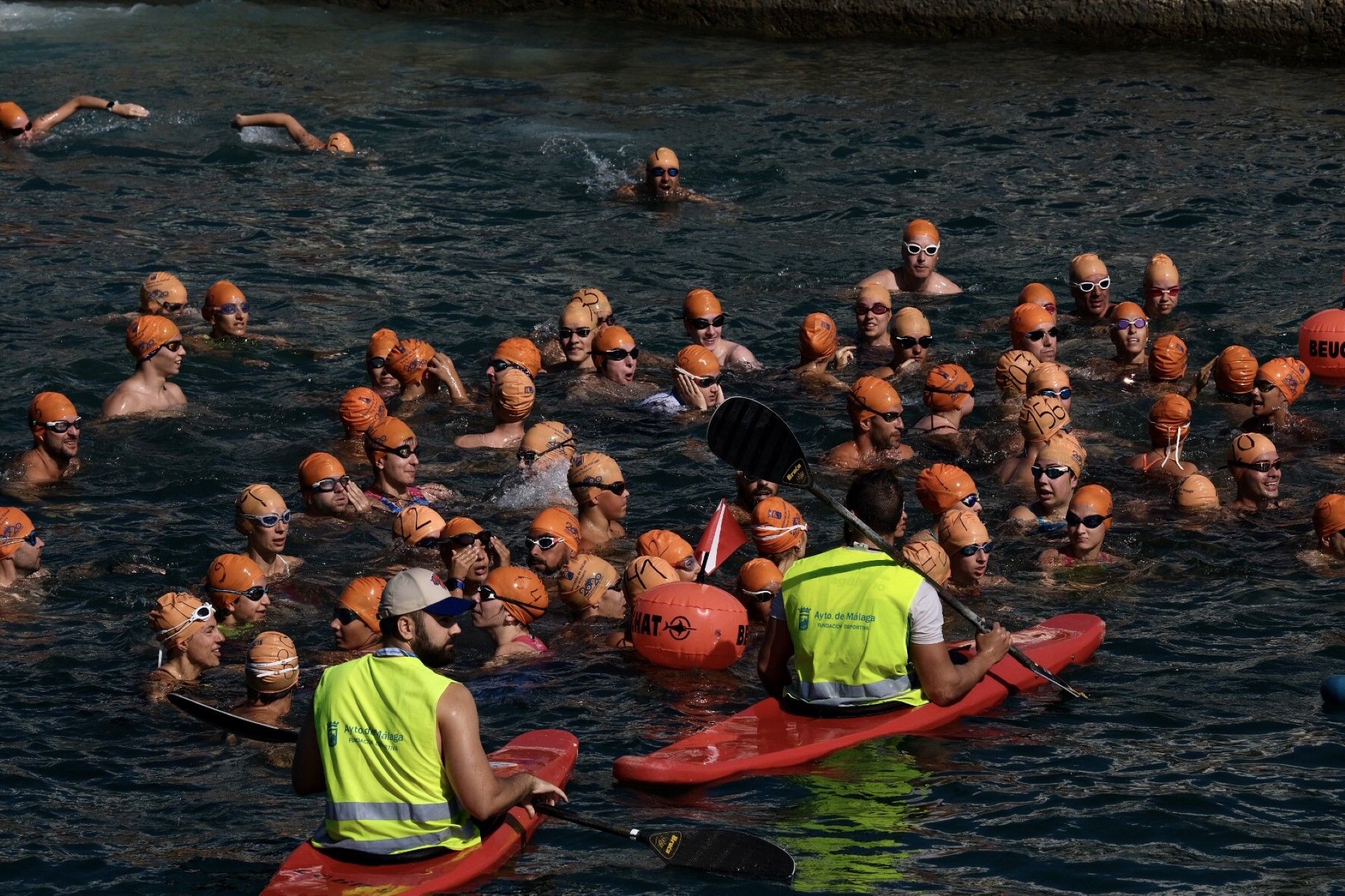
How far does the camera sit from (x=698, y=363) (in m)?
14.8

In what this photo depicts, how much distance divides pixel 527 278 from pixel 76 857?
11.1 m

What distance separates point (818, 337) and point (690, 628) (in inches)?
232

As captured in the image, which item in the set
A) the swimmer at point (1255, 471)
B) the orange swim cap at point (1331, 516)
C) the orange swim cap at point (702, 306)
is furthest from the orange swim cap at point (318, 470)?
the orange swim cap at point (1331, 516)

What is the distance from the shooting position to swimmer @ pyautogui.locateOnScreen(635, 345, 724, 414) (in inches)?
583

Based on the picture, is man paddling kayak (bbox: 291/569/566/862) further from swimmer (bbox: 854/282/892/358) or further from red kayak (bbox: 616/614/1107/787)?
swimmer (bbox: 854/282/892/358)

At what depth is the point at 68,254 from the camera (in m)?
19.5

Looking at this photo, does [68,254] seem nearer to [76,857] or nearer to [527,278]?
[527,278]

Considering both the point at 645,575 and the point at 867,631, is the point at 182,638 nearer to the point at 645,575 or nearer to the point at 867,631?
the point at 645,575

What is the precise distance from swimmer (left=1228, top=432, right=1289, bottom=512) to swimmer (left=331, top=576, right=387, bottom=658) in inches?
242

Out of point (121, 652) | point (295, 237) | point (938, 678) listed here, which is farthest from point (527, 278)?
point (938, 678)

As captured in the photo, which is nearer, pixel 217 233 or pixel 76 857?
pixel 76 857

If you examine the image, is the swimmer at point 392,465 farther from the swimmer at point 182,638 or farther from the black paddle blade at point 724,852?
the black paddle blade at point 724,852

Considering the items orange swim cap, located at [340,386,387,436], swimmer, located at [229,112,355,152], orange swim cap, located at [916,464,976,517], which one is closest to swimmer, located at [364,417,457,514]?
orange swim cap, located at [340,386,387,436]

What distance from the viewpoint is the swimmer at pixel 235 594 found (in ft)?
36.5
